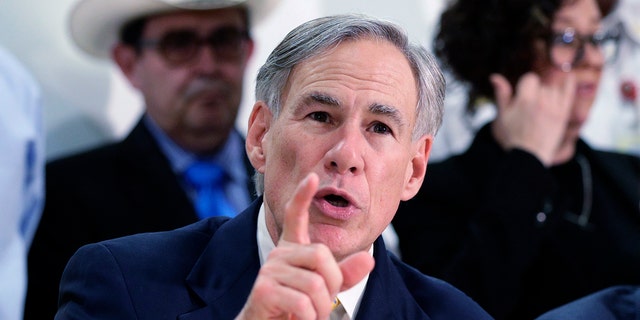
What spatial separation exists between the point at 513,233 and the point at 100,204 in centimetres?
128

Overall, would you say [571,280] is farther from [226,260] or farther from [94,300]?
[94,300]

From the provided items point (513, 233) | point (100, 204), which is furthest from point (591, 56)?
point (100, 204)

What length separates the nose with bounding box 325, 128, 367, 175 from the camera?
7.11 ft

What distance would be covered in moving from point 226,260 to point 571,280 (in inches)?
58.7

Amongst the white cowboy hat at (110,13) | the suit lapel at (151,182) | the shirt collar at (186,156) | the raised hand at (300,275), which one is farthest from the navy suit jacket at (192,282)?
the white cowboy hat at (110,13)

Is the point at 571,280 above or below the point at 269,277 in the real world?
below

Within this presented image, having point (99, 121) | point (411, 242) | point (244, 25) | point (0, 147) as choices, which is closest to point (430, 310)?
point (411, 242)

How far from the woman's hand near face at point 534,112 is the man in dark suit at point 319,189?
1246 mm

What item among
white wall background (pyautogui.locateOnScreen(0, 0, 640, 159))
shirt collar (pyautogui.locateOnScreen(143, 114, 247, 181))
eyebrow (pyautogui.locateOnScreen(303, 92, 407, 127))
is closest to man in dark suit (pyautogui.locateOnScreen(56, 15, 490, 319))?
eyebrow (pyautogui.locateOnScreen(303, 92, 407, 127))

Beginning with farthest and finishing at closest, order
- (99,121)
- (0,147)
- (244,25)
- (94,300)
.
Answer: (99,121)
(244,25)
(0,147)
(94,300)

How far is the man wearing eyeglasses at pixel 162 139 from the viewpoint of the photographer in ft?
12.0

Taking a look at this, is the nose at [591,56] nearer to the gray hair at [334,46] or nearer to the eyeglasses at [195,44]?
the eyeglasses at [195,44]

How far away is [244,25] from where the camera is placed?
4.09 metres

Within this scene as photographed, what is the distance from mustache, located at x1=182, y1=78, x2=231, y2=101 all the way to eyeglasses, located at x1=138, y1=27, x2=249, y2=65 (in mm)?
81
